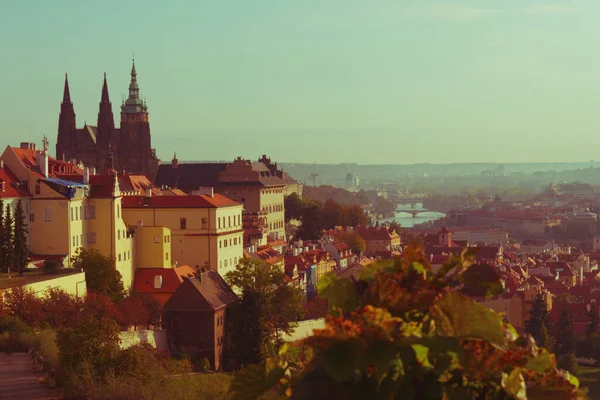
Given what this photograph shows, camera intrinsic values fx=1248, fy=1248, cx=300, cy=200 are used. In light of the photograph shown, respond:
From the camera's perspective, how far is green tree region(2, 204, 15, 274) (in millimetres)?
38844

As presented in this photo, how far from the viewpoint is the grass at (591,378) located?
172 ft

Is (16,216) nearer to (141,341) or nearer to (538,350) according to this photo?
(141,341)

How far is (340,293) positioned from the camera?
5164 mm

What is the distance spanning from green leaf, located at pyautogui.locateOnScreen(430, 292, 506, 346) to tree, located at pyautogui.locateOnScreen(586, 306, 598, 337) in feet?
211

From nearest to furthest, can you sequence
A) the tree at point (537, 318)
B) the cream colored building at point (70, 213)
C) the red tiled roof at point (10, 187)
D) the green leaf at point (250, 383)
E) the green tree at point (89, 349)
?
the green leaf at point (250, 383) < the green tree at point (89, 349) < the red tiled roof at point (10, 187) < the cream colored building at point (70, 213) < the tree at point (537, 318)

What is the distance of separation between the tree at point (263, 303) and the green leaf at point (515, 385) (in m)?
34.7

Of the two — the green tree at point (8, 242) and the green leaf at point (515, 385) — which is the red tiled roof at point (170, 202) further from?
the green leaf at point (515, 385)

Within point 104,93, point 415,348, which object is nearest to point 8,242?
point 415,348

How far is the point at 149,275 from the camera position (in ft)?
152

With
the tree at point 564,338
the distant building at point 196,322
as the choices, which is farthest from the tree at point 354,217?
the distant building at point 196,322

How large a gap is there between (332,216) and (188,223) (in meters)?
55.8

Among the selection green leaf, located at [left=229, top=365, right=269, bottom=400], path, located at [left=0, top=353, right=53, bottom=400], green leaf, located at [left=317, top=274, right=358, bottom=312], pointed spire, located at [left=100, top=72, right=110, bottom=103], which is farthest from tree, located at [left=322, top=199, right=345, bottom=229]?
green leaf, located at [left=317, top=274, right=358, bottom=312]

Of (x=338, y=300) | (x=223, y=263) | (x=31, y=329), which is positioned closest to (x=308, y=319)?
(x=223, y=263)

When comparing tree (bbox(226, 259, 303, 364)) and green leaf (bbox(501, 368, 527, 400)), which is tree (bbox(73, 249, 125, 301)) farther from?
green leaf (bbox(501, 368, 527, 400))
